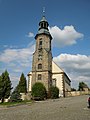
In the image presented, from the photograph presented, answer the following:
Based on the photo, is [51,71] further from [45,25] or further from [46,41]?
[45,25]

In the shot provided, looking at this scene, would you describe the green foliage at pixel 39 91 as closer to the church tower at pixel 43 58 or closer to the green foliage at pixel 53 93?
the green foliage at pixel 53 93

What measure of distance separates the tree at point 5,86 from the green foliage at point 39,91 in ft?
16.5

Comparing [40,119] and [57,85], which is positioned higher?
[57,85]

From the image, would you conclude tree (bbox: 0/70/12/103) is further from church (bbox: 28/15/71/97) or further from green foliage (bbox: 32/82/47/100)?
church (bbox: 28/15/71/97)

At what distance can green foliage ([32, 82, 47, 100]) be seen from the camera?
124 ft

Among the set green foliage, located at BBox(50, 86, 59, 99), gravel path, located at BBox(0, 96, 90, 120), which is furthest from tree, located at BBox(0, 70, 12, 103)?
gravel path, located at BBox(0, 96, 90, 120)

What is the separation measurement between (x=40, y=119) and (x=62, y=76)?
112 feet

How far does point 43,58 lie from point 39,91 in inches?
324

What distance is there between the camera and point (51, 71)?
44219 mm

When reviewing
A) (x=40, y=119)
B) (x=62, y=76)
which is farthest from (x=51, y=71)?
(x=40, y=119)

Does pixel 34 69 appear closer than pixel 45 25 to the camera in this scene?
Yes

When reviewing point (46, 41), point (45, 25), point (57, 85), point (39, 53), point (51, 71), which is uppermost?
point (45, 25)

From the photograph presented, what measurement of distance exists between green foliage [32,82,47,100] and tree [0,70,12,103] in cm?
504

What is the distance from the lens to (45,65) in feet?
138
